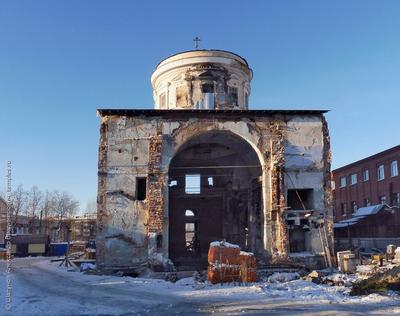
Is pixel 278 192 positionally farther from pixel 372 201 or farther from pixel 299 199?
pixel 372 201

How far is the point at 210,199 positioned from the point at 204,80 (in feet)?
27.0

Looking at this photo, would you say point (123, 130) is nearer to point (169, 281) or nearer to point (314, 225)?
point (169, 281)

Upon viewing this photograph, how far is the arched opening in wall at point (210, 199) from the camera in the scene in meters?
26.6

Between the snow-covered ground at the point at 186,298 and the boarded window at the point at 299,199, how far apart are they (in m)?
5.67

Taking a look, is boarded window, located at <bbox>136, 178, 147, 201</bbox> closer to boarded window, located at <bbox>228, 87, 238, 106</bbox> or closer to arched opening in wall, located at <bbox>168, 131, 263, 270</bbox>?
arched opening in wall, located at <bbox>168, 131, 263, 270</bbox>

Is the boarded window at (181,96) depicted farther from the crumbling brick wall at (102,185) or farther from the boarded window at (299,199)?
the boarded window at (299,199)

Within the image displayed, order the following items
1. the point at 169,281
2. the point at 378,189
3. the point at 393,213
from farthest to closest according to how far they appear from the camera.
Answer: the point at 378,189 → the point at 393,213 → the point at 169,281

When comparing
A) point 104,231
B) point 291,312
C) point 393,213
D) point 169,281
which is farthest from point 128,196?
point 393,213

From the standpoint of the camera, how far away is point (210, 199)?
29.3 m

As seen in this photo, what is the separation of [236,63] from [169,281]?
14207mm

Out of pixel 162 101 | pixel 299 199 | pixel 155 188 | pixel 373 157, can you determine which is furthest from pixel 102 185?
pixel 373 157

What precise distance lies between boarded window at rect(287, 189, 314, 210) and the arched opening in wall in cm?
315

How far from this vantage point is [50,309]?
446 inches

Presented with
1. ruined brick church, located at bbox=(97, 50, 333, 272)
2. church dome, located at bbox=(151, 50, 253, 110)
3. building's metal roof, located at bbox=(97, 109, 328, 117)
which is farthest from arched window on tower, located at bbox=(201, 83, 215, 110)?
building's metal roof, located at bbox=(97, 109, 328, 117)
